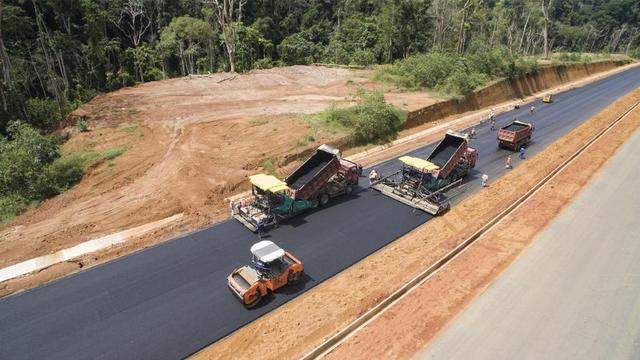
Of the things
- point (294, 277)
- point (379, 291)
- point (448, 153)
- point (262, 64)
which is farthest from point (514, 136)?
point (262, 64)

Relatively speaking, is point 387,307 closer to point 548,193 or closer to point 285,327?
point 285,327

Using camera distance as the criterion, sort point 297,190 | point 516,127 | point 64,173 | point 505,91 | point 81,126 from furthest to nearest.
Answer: point 505,91 < point 81,126 < point 516,127 < point 64,173 < point 297,190

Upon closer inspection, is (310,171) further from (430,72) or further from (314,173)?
(430,72)

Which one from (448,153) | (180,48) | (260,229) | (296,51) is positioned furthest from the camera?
(296,51)

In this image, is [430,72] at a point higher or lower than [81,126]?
higher

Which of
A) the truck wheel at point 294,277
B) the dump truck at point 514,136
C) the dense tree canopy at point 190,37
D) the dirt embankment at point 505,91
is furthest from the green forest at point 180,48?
the truck wheel at point 294,277

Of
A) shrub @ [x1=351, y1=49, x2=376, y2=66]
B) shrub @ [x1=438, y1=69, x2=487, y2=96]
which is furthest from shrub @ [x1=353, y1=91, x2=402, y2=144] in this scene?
shrub @ [x1=351, y1=49, x2=376, y2=66]

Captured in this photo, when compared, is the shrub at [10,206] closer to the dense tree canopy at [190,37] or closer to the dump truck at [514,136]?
the dense tree canopy at [190,37]

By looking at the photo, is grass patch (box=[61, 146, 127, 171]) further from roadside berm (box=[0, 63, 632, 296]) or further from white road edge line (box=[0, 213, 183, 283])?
white road edge line (box=[0, 213, 183, 283])
